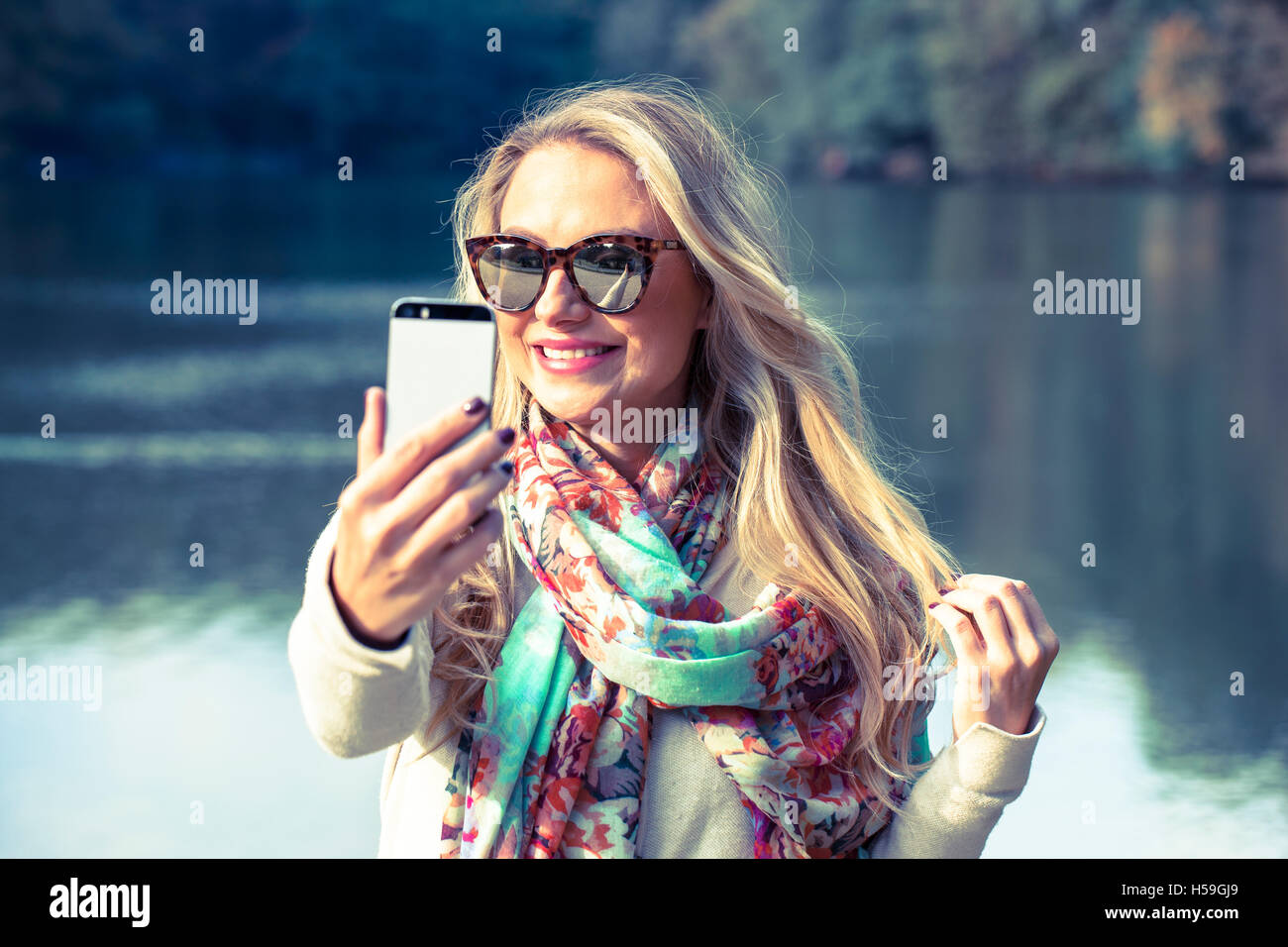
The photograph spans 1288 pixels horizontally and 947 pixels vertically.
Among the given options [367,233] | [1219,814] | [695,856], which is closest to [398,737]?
[695,856]

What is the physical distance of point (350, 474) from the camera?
10.6 meters

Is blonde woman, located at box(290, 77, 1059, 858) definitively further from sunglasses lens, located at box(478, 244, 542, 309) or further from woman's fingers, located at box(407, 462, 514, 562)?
woman's fingers, located at box(407, 462, 514, 562)

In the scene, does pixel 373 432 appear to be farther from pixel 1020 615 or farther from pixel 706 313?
pixel 1020 615

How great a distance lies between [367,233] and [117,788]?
85.6 feet

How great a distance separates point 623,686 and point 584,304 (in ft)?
1.58

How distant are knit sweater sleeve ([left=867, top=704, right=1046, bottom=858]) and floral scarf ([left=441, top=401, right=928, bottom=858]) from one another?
0.08 m

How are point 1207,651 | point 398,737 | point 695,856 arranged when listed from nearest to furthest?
point 398,737, point 695,856, point 1207,651

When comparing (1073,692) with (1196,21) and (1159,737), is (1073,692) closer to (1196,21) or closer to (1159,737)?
(1159,737)

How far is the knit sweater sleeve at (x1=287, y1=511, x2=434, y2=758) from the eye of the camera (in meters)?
1.65

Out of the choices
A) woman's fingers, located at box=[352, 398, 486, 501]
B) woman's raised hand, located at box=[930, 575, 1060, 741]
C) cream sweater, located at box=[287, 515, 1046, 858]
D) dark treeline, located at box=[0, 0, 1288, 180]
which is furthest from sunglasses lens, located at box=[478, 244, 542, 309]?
dark treeline, located at box=[0, 0, 1288, 180]

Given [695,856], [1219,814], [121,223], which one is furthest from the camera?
[121,223]

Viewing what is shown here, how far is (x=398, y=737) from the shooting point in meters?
1.79

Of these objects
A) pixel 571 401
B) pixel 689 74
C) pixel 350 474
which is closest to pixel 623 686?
pixel 571 401

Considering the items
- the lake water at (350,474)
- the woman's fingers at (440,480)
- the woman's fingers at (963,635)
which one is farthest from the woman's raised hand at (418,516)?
the lake water at (350,474)
